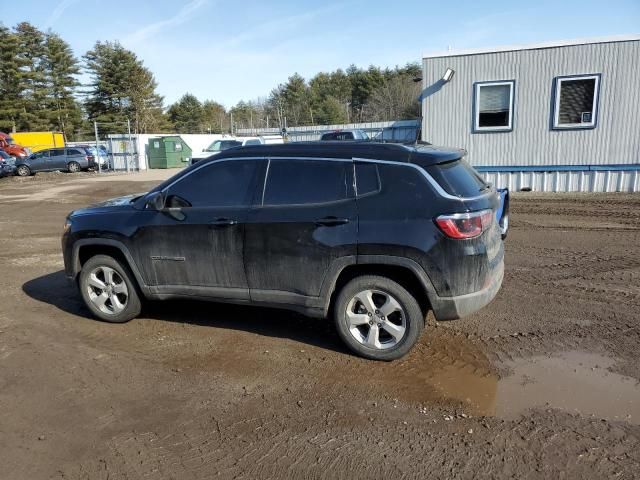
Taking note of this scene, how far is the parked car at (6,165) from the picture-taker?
28.6 meters

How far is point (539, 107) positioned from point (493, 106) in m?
1.27

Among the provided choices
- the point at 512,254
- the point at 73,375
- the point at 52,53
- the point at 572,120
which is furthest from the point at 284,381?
the point at 52,53

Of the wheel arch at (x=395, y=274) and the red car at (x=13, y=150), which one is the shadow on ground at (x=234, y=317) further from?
the red car at (x=13, y=150)

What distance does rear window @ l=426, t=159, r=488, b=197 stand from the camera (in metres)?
3.91

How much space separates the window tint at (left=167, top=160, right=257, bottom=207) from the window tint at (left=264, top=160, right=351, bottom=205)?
23cm

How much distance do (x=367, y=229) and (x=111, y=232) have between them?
272 centimetres

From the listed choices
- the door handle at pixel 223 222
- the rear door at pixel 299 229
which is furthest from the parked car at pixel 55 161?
the rear door at pixel 299 229

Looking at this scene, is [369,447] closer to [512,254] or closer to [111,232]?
[111,232]

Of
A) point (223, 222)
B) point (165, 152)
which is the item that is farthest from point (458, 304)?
point (165, 152)

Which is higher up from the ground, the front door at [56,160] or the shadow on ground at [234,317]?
the front door at [56,160]

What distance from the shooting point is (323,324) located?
507 centimetres

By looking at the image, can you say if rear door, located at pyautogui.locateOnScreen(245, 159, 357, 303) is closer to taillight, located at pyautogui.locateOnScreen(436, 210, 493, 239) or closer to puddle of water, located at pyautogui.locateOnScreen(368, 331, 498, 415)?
taillight, located at pyautogui.locateOnScreen(436, 210, 493, 239)

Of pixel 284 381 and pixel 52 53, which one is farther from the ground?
pixel 52 53

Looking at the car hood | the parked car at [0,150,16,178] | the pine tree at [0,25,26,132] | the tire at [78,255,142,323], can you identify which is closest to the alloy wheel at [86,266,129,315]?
the tire at [78,255,142,323]
